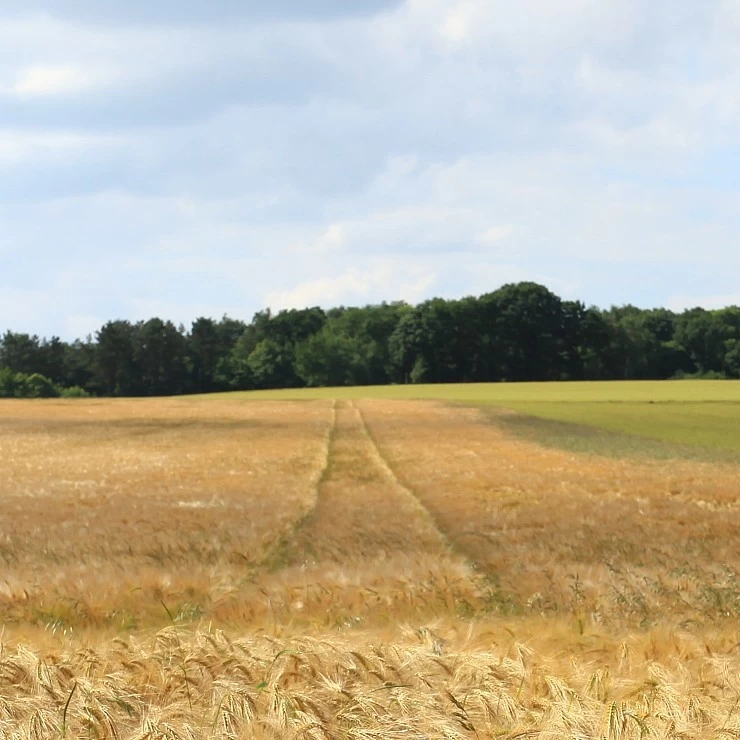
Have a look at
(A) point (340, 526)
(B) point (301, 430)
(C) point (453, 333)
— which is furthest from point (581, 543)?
(C) point (453, 333)

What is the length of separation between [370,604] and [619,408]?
6353 centimetres

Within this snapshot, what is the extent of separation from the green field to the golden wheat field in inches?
722

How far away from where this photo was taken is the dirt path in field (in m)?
13.0

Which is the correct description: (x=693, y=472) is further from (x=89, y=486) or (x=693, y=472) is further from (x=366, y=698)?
(x=366, y=698)

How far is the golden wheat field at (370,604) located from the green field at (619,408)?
722 inches

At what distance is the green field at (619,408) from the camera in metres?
43.4

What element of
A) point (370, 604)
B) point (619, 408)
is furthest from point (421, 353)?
point (370, 604)

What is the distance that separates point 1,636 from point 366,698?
3.51m

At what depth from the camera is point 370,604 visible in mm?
9078

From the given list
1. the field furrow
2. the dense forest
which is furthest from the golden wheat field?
the dense forest

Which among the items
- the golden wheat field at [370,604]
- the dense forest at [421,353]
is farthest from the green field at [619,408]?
the dense forest at [421,353]

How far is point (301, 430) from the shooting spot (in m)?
47.1

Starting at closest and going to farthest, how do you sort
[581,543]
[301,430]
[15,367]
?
[581,543] → [301,430] → [15,367]

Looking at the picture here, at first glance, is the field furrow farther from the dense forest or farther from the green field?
the dense forest
